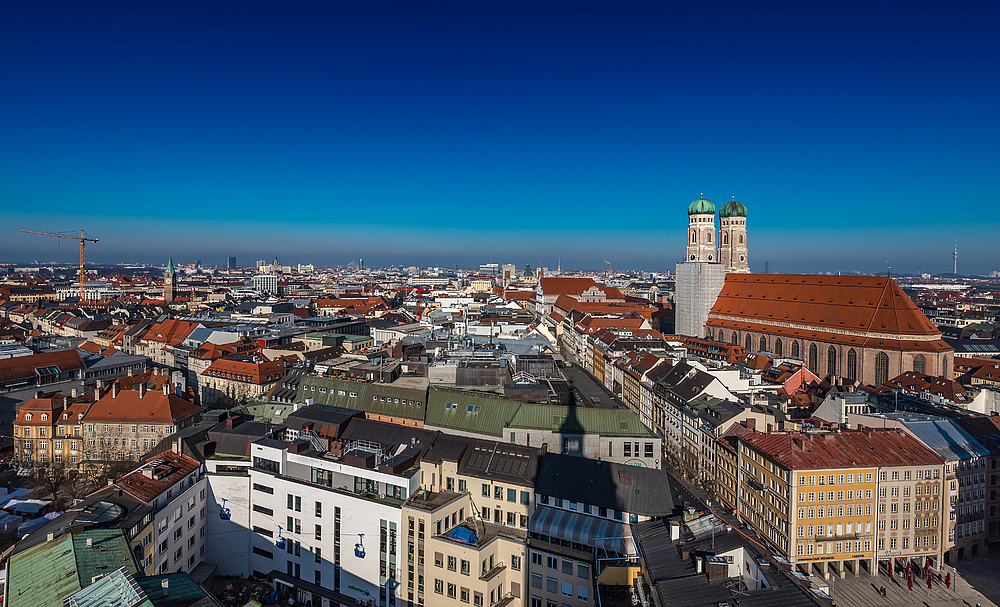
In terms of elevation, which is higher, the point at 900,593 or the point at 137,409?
the point at 137,409

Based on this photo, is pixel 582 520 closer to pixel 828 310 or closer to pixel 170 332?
pixel 828 310

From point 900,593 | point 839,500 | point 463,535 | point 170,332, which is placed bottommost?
point 900,593

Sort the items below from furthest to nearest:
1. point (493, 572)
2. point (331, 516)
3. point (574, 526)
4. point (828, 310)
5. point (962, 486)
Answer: point (828, 310) < point (962, 486) < point (331, 516) < point (574, 526) < point (493, 572)

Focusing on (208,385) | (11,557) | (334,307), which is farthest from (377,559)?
(334,307)

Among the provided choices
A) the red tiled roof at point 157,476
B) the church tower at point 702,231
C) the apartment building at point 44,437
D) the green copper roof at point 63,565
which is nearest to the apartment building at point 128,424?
the apartment building at point 44,437

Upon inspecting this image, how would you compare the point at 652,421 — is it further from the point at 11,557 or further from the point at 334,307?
the point at 334,307

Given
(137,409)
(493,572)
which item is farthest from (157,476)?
(493,572)

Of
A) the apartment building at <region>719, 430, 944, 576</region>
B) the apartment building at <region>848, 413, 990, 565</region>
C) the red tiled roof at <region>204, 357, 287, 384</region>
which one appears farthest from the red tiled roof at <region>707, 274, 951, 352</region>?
the red tiled roof at <region>204, 357, 287, 384</region>

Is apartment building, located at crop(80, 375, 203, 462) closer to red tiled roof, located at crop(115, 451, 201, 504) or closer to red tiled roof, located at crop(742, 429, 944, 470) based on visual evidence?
red tiled roof, located at crop(115, 451, 201, 504)
